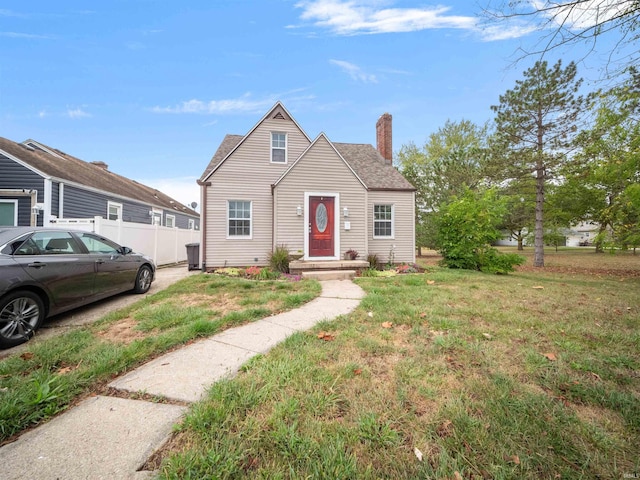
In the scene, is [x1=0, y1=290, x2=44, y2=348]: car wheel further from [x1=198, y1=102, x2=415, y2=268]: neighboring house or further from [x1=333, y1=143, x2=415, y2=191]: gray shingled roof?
[x1=333, y1=143, x2=415, y2=191]: gray shingled roof

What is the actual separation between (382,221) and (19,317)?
35.1ft

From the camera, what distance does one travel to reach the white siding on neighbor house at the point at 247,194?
32.7 ft

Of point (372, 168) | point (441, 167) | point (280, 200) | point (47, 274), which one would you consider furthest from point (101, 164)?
point (441, 167)

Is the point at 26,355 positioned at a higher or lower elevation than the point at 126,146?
lower

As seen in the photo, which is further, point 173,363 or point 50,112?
point 50,112

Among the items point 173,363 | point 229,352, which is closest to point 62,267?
point 173,363

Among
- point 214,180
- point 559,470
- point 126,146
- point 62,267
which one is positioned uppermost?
point 126,146

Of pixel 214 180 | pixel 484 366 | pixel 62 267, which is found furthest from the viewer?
pixel 214 180

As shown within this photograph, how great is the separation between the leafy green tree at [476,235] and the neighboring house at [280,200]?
3.65 metres

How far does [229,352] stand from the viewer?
114 inches

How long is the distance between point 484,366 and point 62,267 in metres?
5.92

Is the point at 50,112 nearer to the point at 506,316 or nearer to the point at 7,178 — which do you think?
the point at 7,178

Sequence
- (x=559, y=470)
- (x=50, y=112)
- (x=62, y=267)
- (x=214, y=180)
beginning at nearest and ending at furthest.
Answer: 1. (x=559, y=470)
2. (x=62, y=267)
3. (x=214, y=180)
4. (x=50, y=112)

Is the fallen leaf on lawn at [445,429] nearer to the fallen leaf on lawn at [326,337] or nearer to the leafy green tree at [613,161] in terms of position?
the fallen leaf on lawn at [326,337]
